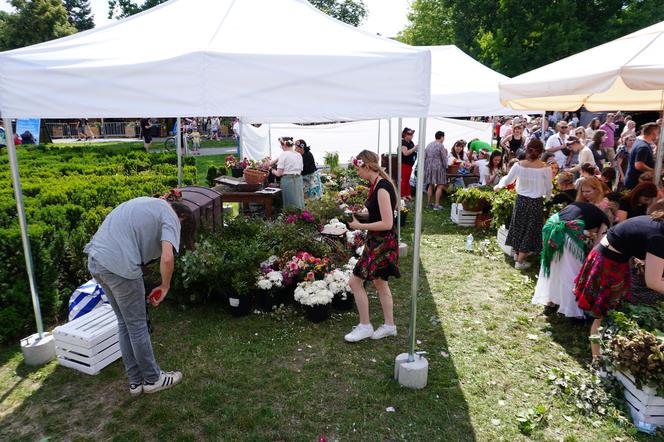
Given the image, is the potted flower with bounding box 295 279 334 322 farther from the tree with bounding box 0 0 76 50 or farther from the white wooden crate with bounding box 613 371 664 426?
the tree with bounding box 0 0 76 50

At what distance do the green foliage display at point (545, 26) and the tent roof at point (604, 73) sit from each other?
22960 mm

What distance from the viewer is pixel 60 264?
4.91m

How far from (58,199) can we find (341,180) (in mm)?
6438

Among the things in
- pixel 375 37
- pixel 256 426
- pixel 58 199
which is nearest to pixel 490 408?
pixel 256 426

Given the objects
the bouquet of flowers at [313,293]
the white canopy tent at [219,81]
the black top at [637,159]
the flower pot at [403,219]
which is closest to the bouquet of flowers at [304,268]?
the bouquet of flowers at [313,293]

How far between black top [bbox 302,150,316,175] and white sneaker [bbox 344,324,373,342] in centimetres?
500

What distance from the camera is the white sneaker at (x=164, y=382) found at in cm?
354

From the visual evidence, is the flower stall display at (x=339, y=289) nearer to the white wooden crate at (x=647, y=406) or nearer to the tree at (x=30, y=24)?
the white wooden crate at (x=647, y=406)

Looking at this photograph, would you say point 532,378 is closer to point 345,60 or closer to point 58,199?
point 345,60

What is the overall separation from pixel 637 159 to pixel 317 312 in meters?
5.60

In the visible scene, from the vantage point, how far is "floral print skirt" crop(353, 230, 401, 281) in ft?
13.1

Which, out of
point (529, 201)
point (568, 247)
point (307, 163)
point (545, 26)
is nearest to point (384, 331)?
point (568, 247)

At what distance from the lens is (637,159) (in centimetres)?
679

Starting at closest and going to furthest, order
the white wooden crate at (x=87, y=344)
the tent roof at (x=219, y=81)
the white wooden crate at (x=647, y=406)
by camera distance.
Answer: the tent roof at (x=219, y=81) → the white wooden crate at (x=647, y=406) → the white wooden crate at (x=87, y=344)
